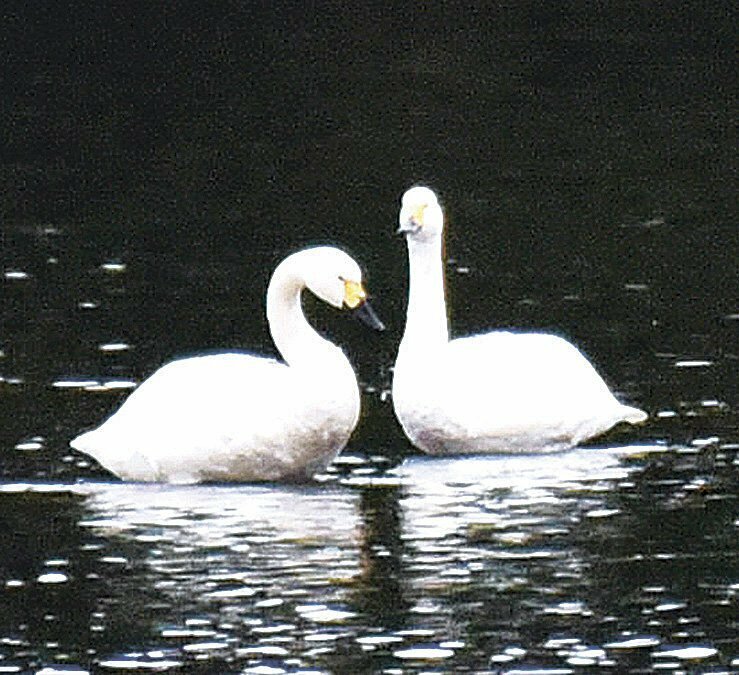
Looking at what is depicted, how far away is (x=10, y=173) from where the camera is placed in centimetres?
2994

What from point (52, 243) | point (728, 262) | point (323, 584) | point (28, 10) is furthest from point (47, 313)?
point (28, 10)

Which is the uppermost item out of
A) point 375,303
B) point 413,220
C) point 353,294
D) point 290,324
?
point 413,220

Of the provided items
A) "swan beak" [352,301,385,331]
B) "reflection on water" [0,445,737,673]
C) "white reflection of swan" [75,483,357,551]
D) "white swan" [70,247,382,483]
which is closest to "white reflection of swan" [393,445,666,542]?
"reflection on water" [0,445,737,673]

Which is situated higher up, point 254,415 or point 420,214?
point 420,214

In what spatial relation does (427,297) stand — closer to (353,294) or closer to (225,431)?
(353,294)

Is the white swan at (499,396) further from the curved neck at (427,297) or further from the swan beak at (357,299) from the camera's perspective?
the swan beak at (357,299)

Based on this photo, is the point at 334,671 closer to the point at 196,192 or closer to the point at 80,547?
the point at 80,547

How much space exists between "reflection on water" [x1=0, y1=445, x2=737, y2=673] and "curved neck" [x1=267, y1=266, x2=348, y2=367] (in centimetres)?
72

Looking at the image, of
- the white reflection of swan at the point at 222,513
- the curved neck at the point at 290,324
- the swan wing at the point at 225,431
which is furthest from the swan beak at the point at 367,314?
the white reflection of swan at the point at 222,513

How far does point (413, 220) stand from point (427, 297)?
1.57 feet

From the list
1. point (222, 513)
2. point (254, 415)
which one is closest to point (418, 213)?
point (254, 415)

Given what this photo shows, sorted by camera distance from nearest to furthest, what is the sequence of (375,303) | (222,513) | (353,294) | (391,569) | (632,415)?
(391,569), (222,513), (353,294), (632,415), (375,303)

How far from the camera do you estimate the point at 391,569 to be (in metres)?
17.2

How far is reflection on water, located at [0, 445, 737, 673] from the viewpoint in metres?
15.6
